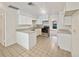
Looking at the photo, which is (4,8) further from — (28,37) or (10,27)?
(28,37)

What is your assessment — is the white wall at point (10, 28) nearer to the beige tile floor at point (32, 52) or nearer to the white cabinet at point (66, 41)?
the beige tile floor at point (32, 52)

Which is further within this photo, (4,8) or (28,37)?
(4,8)

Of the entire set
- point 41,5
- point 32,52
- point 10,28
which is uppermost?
point 41,5

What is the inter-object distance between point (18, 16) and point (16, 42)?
1.65 metres

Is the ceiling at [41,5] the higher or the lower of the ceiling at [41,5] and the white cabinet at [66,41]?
the higher

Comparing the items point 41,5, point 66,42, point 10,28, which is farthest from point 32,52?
point 41,5

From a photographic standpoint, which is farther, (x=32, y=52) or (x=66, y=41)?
(x=66, y=41)

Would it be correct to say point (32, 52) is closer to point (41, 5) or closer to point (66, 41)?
point (66, 41)

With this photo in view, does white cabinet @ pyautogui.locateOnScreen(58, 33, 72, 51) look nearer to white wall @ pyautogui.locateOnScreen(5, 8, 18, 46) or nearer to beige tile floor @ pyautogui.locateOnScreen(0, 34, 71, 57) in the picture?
beige tile floor @ pyautogui.locateOnScreen(0, 34, 71, 57)

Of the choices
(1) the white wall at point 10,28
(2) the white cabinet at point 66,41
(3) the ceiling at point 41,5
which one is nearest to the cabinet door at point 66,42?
(2) the white cabinet at point 66,41

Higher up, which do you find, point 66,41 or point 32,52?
point 66,41

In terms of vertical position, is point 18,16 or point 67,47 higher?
point 18,16

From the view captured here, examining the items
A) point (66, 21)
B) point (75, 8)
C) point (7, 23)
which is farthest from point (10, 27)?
point (75, 8)

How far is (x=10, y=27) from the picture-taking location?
13.0 ft
